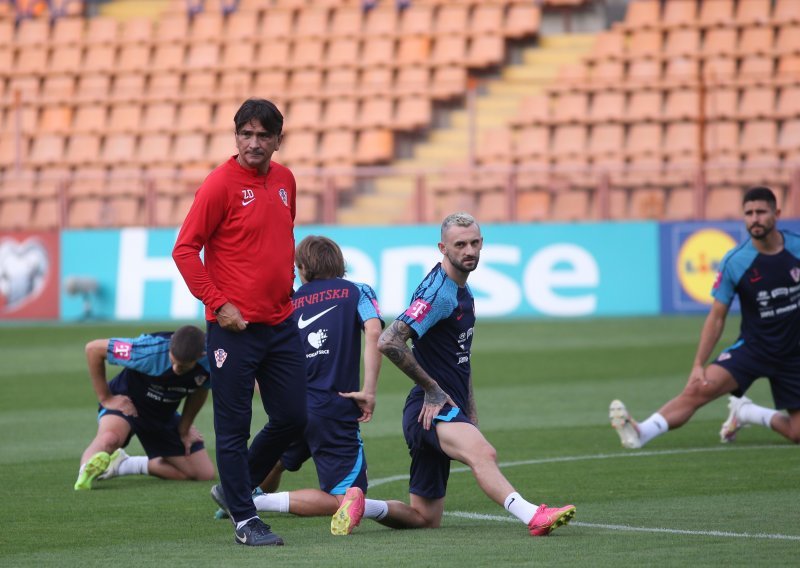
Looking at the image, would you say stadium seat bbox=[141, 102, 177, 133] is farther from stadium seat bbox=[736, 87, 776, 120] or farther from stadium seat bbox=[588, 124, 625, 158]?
stadium seat bbox=[736, 87, 776, 120]

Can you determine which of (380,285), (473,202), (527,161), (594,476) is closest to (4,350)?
(380,285)

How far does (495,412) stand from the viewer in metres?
13.5

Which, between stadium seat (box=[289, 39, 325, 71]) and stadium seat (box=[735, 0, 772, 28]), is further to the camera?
stadium seat (box=[289, 39, 325, 71])

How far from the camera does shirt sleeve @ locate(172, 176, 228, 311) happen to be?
6.96 metres

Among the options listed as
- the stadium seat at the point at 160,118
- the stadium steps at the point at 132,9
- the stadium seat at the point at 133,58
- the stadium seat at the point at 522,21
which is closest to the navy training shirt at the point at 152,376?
the stadium seat at the point at 160,118

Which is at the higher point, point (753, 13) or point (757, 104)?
point (753, 13)

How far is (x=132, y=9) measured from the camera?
117 feet

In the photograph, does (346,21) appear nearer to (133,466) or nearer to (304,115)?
(304,115)

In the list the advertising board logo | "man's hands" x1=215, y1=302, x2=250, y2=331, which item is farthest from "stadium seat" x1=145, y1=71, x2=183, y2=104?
"man's hands" x1=215, y1=302, x2=250, y2=331

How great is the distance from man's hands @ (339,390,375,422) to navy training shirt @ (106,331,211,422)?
199cm

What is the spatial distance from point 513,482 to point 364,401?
6.39ft

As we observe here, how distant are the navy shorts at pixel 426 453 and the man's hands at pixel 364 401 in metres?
0.29

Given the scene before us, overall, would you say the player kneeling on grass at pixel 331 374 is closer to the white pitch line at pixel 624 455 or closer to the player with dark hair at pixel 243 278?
the player with dark hair at pixel 243 278

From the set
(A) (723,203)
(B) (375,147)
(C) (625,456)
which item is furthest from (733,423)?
(B) (375,147)
